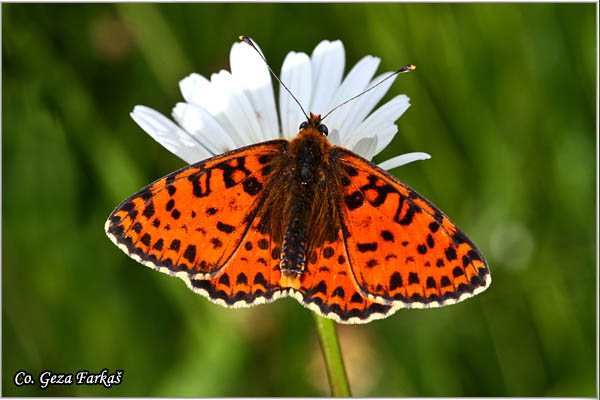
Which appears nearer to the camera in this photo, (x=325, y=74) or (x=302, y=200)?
(x=302, y=200)

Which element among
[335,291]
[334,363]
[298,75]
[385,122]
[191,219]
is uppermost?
[298,75]

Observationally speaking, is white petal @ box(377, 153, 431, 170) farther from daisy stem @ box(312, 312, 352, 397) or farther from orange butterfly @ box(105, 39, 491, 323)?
daisy stem @ box(312, 312, 352, 397)

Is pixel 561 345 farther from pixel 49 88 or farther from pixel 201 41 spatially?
pixel 49 88

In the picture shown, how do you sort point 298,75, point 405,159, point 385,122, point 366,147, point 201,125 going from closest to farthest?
point 405,159, point 366,147, point 385,122, point 201,125, point 298,75

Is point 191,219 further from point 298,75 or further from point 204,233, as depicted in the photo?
point 298,75

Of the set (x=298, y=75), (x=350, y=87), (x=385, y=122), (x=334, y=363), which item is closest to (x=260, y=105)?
(x=298, y=75)

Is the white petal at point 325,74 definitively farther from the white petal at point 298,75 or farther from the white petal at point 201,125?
the white petal at point 201,125

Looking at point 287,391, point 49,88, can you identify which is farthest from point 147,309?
point 49,88
